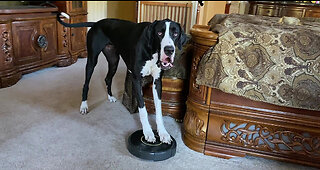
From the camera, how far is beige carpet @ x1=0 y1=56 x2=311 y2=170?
1.72 meters

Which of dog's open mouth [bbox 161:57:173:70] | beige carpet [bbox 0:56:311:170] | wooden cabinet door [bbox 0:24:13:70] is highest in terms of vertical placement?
dog's open mouth [bbox 161:57:173:70]

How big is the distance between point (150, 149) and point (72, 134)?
2.08 feet

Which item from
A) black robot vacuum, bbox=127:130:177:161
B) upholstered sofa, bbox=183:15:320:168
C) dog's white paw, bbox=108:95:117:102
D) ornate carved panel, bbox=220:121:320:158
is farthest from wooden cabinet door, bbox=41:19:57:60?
→ ornate carved panel, bbox=220:121:320:158

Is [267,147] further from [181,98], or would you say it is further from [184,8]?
[184,8]

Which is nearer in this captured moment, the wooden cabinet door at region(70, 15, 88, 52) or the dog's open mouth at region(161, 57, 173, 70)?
the dog's open mouth at region(161, 57, 173, 70)

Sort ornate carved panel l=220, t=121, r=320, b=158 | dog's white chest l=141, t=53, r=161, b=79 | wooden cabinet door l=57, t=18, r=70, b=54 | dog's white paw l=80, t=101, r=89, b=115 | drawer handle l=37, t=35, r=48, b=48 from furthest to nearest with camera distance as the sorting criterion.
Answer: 1. wooden cabinet door l=57, t=18, r=70, b=54
2. drawer handle l=37, t=35, r=48, b=48
3. dog's white paw l=80, t=101, r=89, b=115
4. dog's white chest l=141, t=53, r=161, b=79
5. ornate carved panel l=220, t=121, r=320, b=158

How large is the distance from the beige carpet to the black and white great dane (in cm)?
18

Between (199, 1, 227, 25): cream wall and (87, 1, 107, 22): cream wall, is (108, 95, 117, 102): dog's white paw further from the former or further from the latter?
(199, 1, 227, 25): cream wall

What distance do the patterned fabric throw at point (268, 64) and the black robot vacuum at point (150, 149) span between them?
50 cm

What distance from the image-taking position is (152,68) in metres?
1.87

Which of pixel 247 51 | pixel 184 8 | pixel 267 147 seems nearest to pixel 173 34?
pixel 247 51

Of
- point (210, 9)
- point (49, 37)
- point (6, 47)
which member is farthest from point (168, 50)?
point (210, 9)

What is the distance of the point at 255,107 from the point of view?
5.63 feet

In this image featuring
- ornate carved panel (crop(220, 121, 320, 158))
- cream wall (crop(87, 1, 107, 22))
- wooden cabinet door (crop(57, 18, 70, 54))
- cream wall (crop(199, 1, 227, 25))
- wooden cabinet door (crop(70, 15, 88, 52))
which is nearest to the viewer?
ornate carved panel (crop(220, 121, 320, 158))
